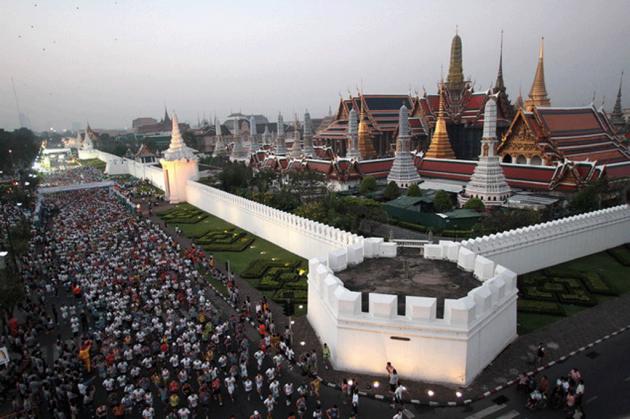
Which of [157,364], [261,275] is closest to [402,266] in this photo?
[261,275]

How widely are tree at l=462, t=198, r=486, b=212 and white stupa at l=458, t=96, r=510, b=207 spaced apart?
1.10 m

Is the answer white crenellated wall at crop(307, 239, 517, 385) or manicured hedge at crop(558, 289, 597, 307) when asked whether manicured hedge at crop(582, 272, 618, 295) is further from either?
white crenellated wall at crop(307, 239, 517, 385)

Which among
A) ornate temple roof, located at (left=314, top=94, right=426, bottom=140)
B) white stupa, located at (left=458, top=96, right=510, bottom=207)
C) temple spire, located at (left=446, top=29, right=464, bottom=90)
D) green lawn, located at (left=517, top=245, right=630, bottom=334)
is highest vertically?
temple spire, located at (left=446, top=29, right=464, bottom=90)

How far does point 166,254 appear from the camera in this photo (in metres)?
28.5

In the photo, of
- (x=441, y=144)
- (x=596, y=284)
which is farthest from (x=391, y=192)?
(x=596, y=284)

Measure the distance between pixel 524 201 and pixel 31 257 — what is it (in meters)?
35.4

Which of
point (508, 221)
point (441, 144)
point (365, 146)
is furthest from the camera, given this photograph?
point (365, 146)

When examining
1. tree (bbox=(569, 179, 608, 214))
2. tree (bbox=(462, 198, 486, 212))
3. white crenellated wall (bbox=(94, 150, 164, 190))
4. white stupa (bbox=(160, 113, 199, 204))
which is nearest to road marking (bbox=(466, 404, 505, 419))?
tree (bbox=(569, 179, 608, 214))

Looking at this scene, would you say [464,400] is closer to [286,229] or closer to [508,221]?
[508,221]

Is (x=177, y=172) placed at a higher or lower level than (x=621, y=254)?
higher

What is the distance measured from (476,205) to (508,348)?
1928cm

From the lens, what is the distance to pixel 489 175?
35.4 metres

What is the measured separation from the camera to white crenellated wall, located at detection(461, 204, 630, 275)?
72.3 feet

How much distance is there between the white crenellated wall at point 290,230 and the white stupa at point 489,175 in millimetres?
15876
